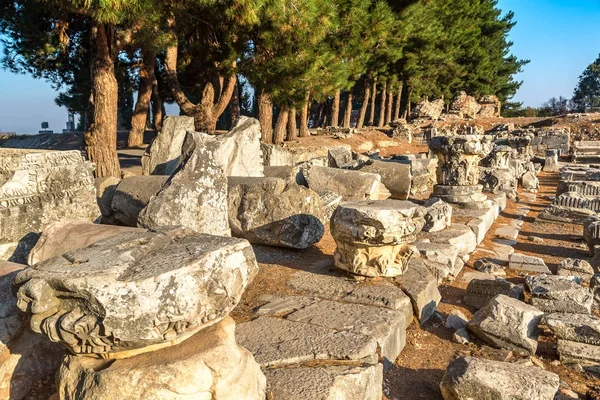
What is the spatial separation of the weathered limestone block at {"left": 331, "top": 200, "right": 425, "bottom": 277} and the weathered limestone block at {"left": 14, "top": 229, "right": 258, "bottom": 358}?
200 cm

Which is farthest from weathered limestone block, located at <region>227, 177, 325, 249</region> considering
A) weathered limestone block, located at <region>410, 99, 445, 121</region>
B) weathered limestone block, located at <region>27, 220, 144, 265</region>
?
weathered limestone block, located at <region>410, 99, 445, 121</region>

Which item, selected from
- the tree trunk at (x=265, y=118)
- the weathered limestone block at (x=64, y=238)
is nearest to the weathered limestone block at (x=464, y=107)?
the tree trunk at (x=265, y=118)

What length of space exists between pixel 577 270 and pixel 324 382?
163 inches

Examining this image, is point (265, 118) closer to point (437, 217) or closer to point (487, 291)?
point (437, 217)

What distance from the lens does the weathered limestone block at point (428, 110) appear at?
30766 mm

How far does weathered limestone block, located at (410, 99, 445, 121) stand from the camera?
30.8 m

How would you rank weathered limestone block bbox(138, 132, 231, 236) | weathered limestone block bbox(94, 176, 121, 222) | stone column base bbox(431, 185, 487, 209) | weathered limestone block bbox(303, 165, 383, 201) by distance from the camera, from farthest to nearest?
stone column base bbox(431, 185, 487, 209)
weathered limestone block bbox(303, 165, 383, 201)
weathered limestone block bbox(94, 176, 121, 222)
weathered limestone block bbox(138, 132, 231, 236)

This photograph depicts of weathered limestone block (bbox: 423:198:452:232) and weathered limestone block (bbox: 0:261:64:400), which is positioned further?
weathered limestone block (bbox: 423:198:452:232)

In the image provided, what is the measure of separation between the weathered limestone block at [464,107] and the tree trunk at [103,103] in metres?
27.5

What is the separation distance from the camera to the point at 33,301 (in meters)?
1.73

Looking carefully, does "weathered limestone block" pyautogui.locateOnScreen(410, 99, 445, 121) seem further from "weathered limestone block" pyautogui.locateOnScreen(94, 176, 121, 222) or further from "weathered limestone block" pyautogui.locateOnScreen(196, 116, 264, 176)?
"weathered limestone block" pyautogui.locateOnScreen(94, 176, 121, 222)

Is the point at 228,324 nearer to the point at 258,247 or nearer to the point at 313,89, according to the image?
the point at 258,247

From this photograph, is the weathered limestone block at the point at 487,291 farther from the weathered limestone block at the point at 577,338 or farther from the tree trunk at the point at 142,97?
the tree trunk at the point at 142,97

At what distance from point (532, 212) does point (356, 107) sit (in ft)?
140
